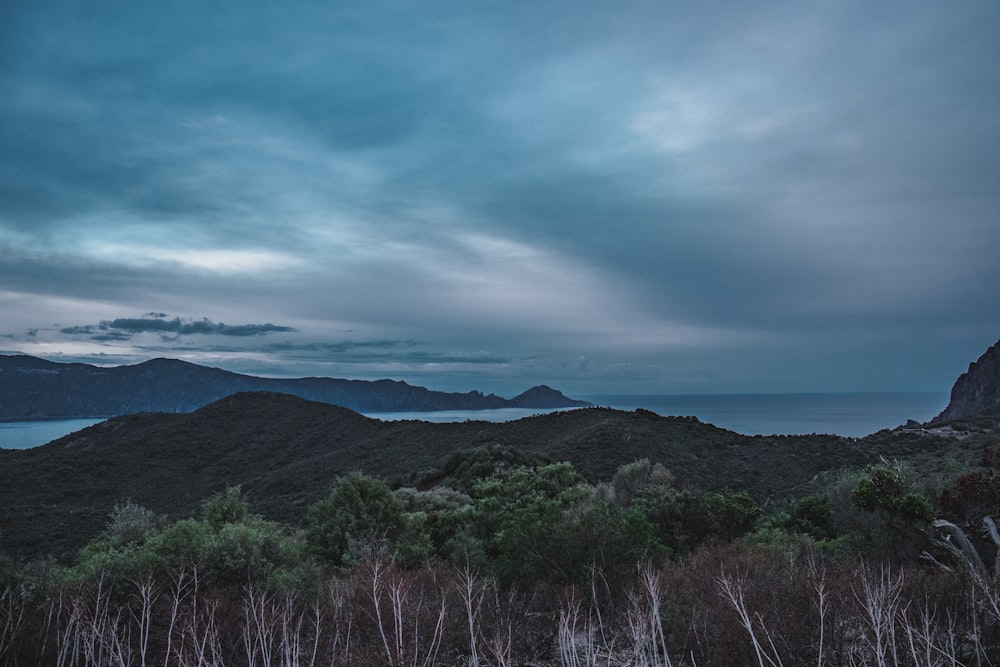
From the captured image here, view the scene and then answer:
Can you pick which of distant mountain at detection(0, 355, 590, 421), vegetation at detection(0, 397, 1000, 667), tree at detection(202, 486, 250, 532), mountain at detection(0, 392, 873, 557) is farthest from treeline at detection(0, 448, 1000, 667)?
distant mountain at detection(0, 355, 590, 421)

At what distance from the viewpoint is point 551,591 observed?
8383 millimetres

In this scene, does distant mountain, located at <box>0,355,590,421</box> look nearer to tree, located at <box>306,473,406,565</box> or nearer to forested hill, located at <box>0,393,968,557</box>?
forested hill, located at <box>0,393,968,557</box>

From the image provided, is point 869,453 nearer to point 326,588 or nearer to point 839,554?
point 839,554

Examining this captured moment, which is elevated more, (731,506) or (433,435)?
(731,506)

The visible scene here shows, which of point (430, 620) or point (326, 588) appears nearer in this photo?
point (430, 620)

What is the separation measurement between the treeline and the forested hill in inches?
565

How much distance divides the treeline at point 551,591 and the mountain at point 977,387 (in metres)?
51.0

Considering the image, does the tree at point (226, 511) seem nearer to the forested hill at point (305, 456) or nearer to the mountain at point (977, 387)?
the forested hill at point (305, 456)

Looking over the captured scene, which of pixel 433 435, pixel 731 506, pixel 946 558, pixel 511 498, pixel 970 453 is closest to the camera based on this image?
pixel 946 558

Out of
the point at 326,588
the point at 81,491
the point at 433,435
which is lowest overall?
the point at 81,491

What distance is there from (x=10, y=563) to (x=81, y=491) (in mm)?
36303

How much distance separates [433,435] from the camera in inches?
1820

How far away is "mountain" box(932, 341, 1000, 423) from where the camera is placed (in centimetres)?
5244

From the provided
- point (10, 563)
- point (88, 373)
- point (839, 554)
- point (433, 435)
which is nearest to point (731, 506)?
point (839, 554)
